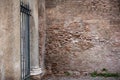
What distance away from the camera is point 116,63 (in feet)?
30.7

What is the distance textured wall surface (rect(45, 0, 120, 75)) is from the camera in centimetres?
938

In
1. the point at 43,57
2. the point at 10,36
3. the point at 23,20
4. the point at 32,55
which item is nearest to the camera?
the point at 10,36

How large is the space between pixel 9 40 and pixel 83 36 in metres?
4.42

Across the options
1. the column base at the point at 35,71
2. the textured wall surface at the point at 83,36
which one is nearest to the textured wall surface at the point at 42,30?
the textured wall surface at the point at 83,36

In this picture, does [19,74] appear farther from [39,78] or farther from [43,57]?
[43,57]

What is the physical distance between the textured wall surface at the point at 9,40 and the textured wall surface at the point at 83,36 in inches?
157

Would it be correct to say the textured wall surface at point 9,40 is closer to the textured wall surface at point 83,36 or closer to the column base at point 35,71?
the column base at point 35,71

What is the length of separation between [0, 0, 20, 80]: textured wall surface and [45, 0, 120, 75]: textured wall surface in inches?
157

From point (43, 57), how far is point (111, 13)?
2859mm

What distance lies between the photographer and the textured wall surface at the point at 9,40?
5.38 m

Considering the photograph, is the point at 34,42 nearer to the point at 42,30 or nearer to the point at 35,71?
the point at 35,71

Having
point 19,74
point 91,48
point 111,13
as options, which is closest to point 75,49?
point 91,48

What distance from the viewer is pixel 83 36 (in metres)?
9.45

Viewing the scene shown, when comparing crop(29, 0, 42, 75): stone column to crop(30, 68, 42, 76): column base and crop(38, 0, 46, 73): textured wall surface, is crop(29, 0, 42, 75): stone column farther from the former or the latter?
crop(38, 0, 46, 73): textured wall surface
